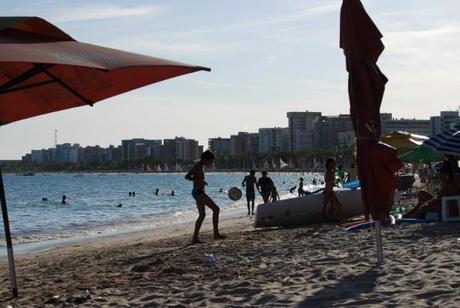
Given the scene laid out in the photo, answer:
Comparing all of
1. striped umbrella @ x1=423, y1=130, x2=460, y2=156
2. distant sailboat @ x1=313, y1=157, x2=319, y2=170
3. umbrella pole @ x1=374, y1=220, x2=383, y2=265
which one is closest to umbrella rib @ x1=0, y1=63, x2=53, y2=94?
umbrella pole @ x1=374, y1=220, x2=383, y2=265

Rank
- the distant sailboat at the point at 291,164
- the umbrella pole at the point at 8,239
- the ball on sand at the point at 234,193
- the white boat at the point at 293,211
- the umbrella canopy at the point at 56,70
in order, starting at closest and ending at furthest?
the umbrella canopy at the point at 56,70 < the umbrella pole at the point at 8,239 < the white boat at the point at 293,211 < the ball on sand at the point at 234,193 < the distant sailboat at the point at 291,164

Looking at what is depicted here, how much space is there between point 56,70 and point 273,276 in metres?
2.72

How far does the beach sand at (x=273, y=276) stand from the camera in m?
5.29

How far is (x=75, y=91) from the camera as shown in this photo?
571cm

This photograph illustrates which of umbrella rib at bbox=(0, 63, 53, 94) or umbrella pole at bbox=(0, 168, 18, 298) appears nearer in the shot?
umbrella rib at bbox=(0, 63, 53, 94)

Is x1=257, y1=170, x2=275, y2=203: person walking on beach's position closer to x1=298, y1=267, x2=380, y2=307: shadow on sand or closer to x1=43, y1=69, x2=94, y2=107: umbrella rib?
x1=298, y1=267, x2=380, y2=307: shadow on sand

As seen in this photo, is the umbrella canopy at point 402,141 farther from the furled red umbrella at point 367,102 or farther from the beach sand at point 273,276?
the furled red umbrella at point 367,102

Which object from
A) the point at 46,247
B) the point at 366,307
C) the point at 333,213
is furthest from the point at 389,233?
the point at 46,247

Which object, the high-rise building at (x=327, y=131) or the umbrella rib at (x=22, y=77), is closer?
the umbrella rib at (x=22, y=77)

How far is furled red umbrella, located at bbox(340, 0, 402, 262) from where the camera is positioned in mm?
6418

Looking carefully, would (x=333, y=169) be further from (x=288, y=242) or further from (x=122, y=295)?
(x=122, y=295)

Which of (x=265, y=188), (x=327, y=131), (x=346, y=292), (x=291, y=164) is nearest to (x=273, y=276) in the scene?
(x=346, y=292)

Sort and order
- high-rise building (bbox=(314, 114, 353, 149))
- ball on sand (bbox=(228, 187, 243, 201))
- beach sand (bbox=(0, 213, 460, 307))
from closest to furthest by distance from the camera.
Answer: beach sand (bbox=(0, 213, 460, 307))
ball on sand (bbox=(228, 187, 243, 201))
high-rise building (bbox=(314, 114, 353, 149))

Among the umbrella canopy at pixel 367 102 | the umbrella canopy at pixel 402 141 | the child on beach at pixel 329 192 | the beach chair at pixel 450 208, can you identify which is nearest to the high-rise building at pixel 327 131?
the umbrella canopy at pixel 402 141
